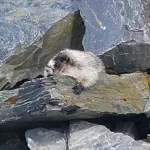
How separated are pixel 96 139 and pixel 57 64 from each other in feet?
5.76

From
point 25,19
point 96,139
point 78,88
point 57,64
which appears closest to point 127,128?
point 96,139

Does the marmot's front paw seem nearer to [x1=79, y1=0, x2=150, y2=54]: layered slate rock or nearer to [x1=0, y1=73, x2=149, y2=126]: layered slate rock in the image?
[x1=0, y1=73, x2=149, y2=126]: layered slate rock

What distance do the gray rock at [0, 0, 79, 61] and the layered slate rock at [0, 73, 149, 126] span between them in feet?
4.22

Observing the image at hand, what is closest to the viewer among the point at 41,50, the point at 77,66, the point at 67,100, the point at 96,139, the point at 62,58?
the point at 96,139

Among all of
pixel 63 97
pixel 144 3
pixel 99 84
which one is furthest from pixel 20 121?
pixel 144 3

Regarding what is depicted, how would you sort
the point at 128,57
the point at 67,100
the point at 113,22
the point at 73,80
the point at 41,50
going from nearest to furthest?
the point at 67,100
the point at 73,80
the point at 128,57
the point at 113,22
the point at 41,50

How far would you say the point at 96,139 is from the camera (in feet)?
24.1

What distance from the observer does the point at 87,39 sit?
8.98m

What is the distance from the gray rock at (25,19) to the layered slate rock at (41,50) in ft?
0.35

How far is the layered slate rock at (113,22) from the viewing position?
877 cm

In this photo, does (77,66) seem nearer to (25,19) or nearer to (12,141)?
(12,141)

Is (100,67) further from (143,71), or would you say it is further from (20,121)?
(20,121)

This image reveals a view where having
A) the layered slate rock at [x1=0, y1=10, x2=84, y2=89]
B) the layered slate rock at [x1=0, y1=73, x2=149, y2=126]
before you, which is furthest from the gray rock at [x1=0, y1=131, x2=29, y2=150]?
the layered slate rock at [x1=0, y1=10, x2=84, y2=89]

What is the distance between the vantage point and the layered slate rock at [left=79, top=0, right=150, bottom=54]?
877 cm
